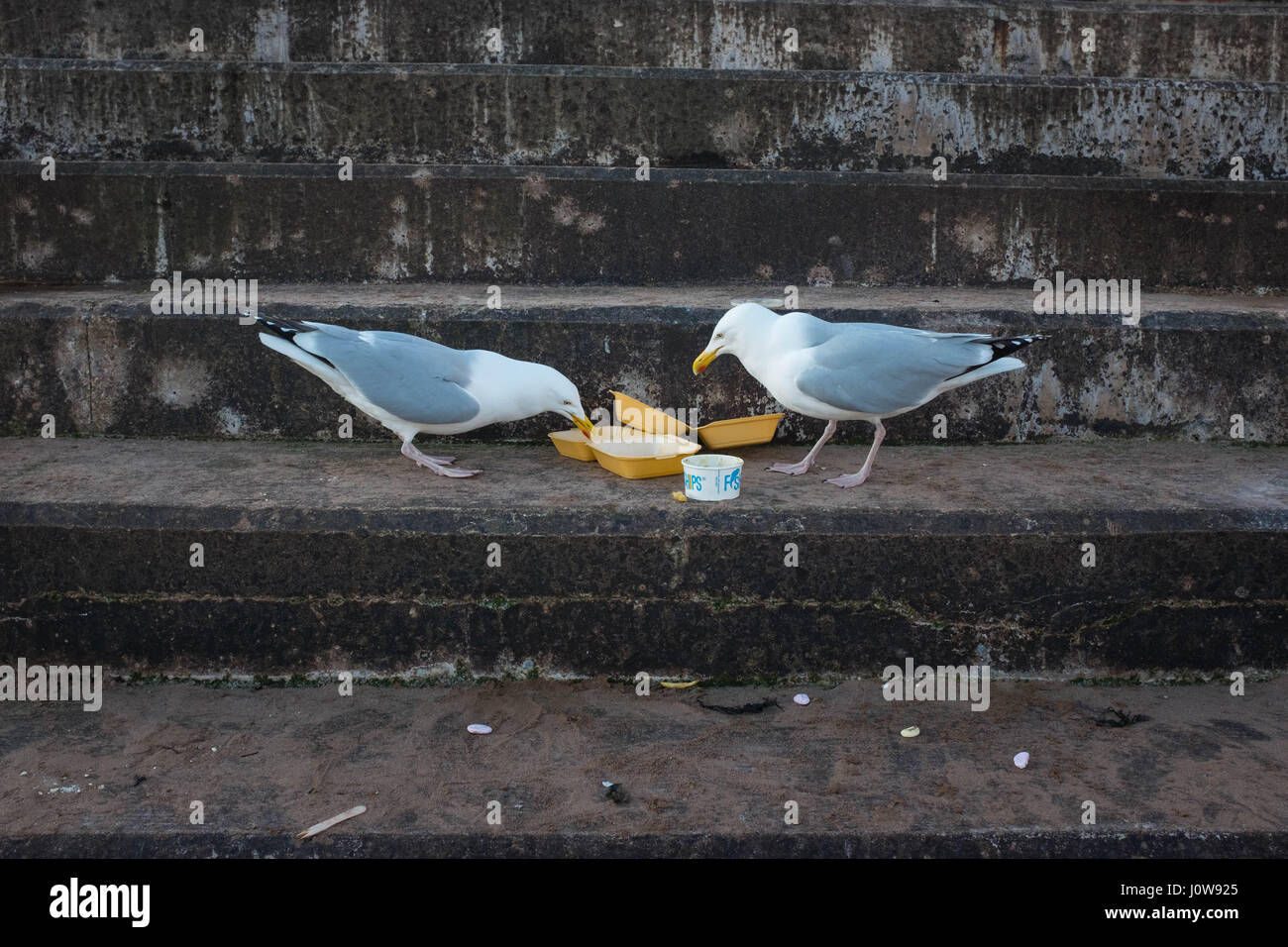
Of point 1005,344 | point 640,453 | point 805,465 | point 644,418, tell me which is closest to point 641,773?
point 640,453

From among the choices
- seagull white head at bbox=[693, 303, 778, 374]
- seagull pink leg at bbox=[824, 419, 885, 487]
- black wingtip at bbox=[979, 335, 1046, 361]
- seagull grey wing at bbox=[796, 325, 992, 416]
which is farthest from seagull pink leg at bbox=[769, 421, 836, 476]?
black wingtip at bbox=[979, 335, 1046, 361]

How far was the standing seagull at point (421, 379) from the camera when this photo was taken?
359cm

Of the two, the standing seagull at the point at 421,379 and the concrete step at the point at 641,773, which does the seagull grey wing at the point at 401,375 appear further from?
the concrete step at the point at 641,773

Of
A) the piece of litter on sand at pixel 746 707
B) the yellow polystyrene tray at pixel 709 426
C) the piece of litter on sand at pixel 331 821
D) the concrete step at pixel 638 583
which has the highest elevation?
the yellow polystyrene tray at pixel 709 426

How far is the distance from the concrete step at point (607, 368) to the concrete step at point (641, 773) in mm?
1196

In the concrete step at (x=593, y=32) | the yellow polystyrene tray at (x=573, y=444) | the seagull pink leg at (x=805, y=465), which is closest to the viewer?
the seagull pink leg at (x=805, y=465)

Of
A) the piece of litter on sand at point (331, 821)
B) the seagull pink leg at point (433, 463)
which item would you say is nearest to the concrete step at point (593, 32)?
the seagull pink leg at point (433, 463)

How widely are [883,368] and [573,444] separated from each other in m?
1.07

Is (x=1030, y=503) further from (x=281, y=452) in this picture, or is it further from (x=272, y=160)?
(x=272, y=160)

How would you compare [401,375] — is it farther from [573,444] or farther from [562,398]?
[573,444]

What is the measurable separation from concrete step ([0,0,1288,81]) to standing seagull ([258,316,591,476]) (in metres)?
2.61

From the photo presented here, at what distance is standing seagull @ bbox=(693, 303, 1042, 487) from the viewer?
3.52m

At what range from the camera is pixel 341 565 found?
332 cm

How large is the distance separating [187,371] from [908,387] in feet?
8.26
